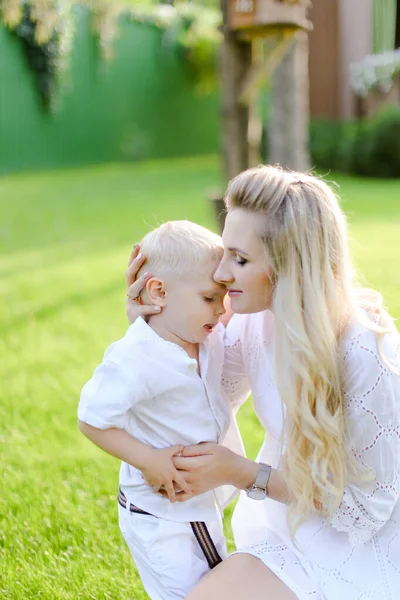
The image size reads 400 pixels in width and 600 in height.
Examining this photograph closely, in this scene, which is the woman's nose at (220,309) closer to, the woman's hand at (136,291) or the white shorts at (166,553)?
the woman's hand at (136,291)

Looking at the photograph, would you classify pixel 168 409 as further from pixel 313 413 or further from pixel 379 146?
pixel 379 146

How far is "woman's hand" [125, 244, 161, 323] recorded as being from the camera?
1948 mm

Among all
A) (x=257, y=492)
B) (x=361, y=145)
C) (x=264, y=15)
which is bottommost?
(x=361, y=145)

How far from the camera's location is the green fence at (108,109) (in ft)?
51.4

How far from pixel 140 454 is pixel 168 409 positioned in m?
0.14

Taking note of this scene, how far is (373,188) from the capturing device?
38.9 ft

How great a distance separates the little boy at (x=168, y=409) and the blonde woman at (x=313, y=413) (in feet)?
0.20

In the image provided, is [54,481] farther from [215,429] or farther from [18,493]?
[215,429]

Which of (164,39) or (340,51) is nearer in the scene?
(340,51)

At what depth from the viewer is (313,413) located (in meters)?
1.81

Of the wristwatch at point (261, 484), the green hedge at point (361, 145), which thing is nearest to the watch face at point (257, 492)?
the wristwatch at point (261, 484)

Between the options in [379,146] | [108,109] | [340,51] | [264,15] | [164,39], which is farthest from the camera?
[164,39]

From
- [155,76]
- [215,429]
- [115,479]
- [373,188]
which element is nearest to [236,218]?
[215,429]

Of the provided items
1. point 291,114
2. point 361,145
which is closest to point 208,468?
point 291,114
